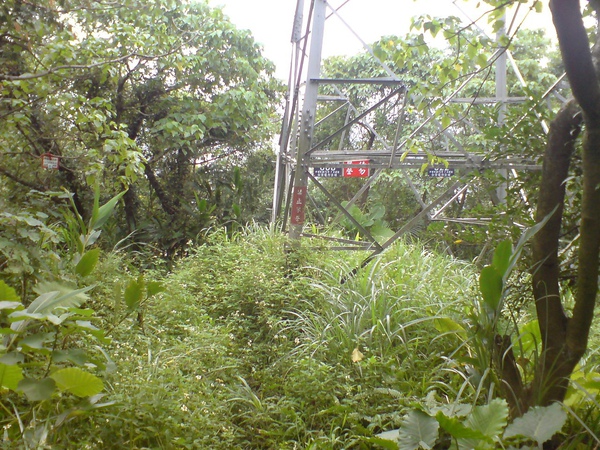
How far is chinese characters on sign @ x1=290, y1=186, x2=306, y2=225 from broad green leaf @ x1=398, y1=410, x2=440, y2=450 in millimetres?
3897

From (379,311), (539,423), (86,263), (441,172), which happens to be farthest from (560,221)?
(441,172)

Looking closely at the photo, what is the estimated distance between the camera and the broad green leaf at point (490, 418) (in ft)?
7.37

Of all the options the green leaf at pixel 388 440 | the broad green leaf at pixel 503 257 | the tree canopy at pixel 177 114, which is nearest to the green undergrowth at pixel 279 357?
the green leaf at pixel 388 440

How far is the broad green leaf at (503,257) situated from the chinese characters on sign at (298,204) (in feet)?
11.8

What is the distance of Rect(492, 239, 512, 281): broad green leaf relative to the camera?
8.52ft

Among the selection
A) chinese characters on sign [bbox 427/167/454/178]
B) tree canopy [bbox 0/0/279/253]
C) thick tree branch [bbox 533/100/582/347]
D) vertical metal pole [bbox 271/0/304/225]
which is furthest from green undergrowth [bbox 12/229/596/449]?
tree canopy [bbox 0/0/279/253]

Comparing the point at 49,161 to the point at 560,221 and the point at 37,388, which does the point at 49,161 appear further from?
the point at 560,221

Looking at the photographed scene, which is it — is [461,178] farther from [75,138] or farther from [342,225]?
[342,225]

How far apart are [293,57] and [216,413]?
20.3 ft

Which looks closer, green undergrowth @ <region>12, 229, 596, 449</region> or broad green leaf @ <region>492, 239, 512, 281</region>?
broad green leaf @ <region>492, 239, 512, 281</region>

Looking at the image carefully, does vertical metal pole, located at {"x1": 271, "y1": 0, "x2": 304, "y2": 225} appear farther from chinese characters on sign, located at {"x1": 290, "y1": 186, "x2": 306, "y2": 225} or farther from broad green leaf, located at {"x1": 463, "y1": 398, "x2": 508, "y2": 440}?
broad green leaf, located at {"x1": 463, "y1": 398, "x2": 508, "y2": 440}

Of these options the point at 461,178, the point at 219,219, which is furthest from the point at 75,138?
the point at 461,178

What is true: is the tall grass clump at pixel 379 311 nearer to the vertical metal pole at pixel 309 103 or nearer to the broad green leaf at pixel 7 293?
the vertical metal pole at pixel 309 103

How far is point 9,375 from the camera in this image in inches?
88.7
